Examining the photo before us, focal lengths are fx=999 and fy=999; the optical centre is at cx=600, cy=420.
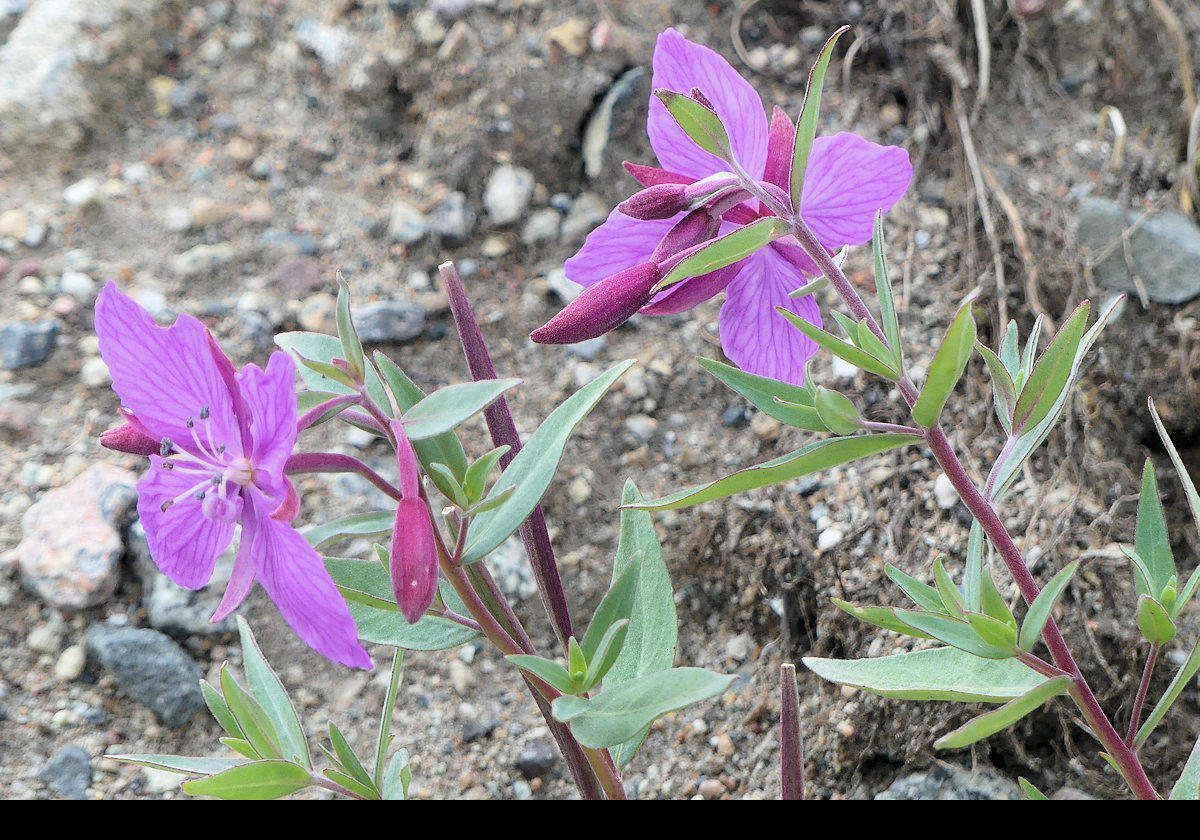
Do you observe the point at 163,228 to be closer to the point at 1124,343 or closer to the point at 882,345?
the point at 882,345

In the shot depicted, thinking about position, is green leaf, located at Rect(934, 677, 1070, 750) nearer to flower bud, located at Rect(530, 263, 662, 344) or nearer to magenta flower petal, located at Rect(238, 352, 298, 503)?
flower bud, located at Rect(530, 263, 662, 344)

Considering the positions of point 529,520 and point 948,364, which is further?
point 529,520

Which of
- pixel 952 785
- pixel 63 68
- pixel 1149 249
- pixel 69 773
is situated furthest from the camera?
pixel 63 68

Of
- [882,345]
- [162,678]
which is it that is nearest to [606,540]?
[162,678]

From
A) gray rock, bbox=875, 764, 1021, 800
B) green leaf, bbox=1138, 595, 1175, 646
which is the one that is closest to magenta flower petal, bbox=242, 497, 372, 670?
green leaf, bbox=1138, 595, 1175, 646

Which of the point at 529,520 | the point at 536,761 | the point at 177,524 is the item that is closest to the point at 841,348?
the point at 529,520

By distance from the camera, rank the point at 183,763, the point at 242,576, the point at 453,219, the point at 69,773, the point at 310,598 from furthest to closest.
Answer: the point at 453,219 < the point at 69,773 < the point at 183,763 < the point at 242,576 < the point at 310,598

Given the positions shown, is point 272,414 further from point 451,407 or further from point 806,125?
point 806,125
